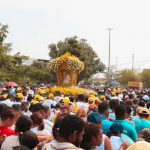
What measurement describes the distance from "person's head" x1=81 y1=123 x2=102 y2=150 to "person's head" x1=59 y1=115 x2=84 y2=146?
0.57 m

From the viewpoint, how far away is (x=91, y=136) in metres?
5.04

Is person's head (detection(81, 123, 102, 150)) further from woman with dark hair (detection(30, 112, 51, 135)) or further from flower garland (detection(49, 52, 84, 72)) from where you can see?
flower garland (detection(49, 52, 84, 72))

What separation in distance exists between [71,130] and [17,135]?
1281 mm

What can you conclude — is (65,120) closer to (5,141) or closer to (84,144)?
(84,144)

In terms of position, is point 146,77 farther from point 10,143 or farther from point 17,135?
point 10,143

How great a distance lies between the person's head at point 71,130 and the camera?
14.2 feet

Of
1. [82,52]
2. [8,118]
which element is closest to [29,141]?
[8,118]

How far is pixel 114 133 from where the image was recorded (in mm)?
5938

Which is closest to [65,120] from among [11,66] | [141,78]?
[11,66]

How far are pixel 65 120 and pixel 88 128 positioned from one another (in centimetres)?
71

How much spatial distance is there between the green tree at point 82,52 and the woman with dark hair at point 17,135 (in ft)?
142

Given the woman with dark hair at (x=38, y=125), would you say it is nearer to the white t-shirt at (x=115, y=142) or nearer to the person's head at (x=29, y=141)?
the white t-shirt at (x=115, y=142)

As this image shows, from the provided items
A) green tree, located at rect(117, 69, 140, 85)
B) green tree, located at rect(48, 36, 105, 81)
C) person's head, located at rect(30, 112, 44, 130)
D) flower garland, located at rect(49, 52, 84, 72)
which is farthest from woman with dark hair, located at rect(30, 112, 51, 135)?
green tree, located at rect(117, 69, 140, 85)

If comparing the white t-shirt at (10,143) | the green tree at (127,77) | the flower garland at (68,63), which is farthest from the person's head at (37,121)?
the green tree at (127,77)
